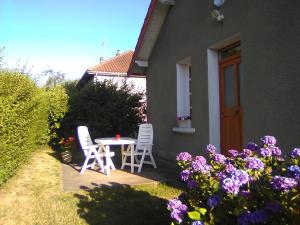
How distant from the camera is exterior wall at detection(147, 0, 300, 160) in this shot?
493 cm

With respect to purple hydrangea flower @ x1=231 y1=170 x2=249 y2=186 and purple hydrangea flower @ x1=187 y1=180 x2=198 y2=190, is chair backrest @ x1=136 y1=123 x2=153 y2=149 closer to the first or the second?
purple hydrangea flower @ x1=187 y1=180 x2=198 y2=190

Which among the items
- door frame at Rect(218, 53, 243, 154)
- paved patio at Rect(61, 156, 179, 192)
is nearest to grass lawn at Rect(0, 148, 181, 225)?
paved patio at Rect(61, 156, 179, 192)

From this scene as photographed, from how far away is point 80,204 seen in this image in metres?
5.46

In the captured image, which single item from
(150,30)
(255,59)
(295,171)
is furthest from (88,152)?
(295,171)

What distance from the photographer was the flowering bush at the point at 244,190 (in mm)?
2336

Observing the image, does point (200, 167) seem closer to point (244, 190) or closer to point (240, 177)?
point (244, 190)

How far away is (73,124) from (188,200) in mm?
11448

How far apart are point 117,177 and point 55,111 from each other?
6.94 metres

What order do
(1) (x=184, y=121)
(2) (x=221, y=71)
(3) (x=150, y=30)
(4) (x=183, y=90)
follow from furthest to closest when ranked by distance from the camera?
(3) (x=150, y=30) → (4) (x=183, y=90) → (1) (x=184, y=121) → (2) (x=221, y=71)

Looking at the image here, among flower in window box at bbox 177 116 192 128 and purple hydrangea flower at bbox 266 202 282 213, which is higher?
flower in window box at bbox 177 116 192 128

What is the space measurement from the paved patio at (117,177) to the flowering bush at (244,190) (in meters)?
3.51

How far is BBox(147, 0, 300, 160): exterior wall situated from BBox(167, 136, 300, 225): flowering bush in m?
1.93

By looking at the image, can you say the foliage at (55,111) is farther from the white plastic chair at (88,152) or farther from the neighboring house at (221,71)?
the white plastic chair at (88,152)

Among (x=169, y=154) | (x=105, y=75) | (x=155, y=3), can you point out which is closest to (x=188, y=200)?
(x=169, y=154)
